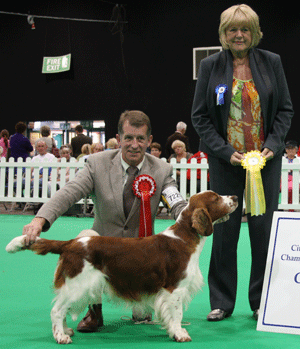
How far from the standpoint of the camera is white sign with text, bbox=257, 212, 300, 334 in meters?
2.33

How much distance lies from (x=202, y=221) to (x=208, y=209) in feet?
0.36

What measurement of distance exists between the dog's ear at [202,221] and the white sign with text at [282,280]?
488 mm

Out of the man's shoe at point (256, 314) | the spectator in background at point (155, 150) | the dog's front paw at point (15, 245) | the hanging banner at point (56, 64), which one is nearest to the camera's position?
the dog's front paw at point (15, 245)

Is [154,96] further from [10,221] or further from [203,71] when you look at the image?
[203,71]

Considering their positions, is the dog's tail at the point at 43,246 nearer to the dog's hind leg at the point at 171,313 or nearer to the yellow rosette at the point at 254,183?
the dog's hind leg at the point at 171,313

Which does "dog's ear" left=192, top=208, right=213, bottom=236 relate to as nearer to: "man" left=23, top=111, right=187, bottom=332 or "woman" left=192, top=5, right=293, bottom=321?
"man" left=23, top=111, right=187, bottom=332

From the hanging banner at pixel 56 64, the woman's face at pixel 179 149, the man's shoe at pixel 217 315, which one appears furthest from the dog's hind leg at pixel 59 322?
the hanging banner at pixel 56 64

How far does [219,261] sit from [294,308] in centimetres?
50

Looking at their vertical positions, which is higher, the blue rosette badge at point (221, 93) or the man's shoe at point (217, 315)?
the blue rosette badge at point (221, 93)

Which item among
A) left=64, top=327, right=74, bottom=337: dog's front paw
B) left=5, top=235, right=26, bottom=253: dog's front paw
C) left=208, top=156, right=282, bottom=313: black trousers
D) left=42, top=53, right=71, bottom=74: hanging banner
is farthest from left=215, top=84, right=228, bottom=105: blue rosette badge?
left=42, top=53, right=71, bottom=74: hanging banner

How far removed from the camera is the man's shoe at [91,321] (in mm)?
2355

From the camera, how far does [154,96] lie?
14.0m

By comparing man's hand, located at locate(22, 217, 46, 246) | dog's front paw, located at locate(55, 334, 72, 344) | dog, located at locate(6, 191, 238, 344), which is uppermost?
man's hand, located at locate(22, 217, 46, 246)

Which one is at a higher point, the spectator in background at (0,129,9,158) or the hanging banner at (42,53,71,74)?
the hanging banner at (42,53,71,74)
